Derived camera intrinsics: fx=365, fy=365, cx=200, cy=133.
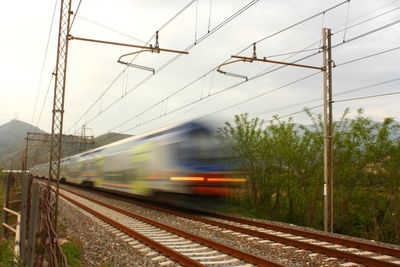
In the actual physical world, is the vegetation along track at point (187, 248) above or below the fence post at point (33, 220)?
below

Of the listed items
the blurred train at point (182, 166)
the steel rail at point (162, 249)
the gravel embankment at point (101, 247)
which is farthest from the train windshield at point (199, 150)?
the gravel embankment at point (101, 247)

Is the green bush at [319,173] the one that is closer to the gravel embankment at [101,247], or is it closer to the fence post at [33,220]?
the gravel embankment at [101,247]

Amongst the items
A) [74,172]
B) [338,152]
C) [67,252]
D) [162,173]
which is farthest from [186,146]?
[74,172]

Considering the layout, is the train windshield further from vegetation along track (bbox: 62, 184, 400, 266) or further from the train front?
vegetation along track (bbox: 62, 184, 400, 266)

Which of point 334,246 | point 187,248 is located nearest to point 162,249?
point 187,248

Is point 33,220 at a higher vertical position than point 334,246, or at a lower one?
higher

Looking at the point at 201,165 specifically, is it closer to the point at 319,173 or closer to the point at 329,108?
the point at 329,108

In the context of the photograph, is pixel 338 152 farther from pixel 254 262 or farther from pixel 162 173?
pixel 254 262

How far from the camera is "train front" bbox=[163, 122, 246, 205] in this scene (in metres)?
12.4

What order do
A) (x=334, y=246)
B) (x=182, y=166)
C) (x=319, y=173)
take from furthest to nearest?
(x=319, y=173), (x=182, y=166), (x=334, y=246)

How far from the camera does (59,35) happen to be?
505 inches

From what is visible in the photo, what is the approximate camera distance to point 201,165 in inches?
498

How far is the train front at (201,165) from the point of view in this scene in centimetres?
1241

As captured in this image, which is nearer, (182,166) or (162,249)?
(162,249)
